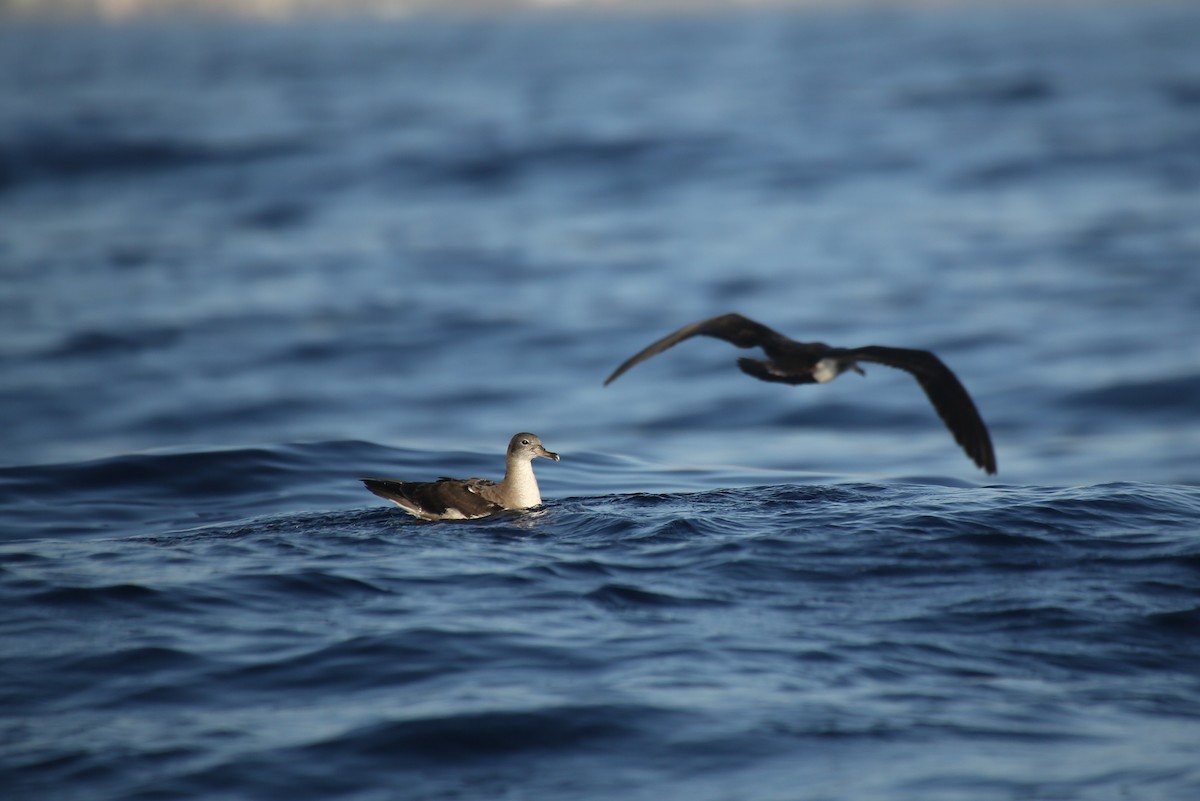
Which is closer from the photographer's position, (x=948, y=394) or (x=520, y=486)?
(x=948, y=394)

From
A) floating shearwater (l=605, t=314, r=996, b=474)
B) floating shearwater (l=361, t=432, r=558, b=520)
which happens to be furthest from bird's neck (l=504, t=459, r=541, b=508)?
floating shearwater (l=605, t=314, r=996, b=474)

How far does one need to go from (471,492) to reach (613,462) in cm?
327

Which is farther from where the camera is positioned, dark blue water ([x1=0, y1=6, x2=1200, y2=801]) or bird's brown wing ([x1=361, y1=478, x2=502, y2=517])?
bird's brown wing ([x1=361, y1=478, x2=502, y2=517])

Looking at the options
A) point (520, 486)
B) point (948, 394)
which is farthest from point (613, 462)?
point (948, 394)

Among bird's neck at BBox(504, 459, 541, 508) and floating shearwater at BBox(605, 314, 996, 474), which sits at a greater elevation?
floating shearwater at BBox(605, 314, 996, 474)

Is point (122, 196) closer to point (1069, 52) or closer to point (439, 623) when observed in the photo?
point (439, 623)

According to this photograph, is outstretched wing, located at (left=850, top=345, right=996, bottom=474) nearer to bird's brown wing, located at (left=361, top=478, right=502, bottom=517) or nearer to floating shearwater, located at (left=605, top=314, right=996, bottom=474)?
floating shearwater, located at (left=605, top=314, right=996, bottom=474)

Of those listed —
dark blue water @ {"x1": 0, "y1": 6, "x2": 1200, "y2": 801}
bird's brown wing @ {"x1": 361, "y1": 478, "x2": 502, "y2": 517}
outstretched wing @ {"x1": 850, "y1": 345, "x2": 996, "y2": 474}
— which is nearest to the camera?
dark blue water @ {"x1": 0, "y1": 6, "x2": 1200, "y2": 801}

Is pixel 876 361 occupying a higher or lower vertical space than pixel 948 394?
higher

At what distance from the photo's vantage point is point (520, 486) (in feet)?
33.2

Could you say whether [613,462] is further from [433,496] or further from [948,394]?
[948,394]

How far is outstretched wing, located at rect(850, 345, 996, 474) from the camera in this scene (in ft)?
26.5

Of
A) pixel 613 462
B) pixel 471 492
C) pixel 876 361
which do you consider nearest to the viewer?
pixel 876 361

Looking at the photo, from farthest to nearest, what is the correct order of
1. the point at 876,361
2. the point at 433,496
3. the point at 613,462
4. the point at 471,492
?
the point at 613,462, the point at 471,492, the point at 433,496, the point at 876,361
